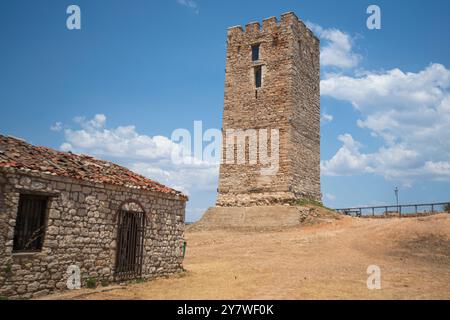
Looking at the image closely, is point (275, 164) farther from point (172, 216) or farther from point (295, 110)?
point (172, 216)

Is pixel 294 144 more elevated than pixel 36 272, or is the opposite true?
pixel 294 144

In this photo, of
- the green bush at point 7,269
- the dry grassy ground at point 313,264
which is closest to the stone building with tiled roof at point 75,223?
the green bush at point 7,269

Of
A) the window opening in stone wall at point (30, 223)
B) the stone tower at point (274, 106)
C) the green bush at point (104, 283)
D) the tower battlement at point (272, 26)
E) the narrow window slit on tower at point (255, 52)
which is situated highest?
the tower battlement at point (272, 26)

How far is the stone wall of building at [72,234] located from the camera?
27.9 feet

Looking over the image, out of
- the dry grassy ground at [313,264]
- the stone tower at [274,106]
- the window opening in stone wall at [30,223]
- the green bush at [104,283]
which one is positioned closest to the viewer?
the window opening in stone wall at [30,223]

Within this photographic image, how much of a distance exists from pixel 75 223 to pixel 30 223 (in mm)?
1067

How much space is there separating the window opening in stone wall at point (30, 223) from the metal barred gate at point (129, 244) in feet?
7.24

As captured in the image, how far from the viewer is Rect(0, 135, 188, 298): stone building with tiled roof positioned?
8625mm

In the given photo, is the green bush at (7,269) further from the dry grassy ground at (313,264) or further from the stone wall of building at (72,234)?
the dry grassy ground at (313,264)

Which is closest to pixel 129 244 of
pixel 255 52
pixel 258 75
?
pixel 258 75

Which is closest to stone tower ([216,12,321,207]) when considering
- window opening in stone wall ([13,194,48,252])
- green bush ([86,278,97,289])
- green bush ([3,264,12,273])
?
green bush ([86,278,97,289])
